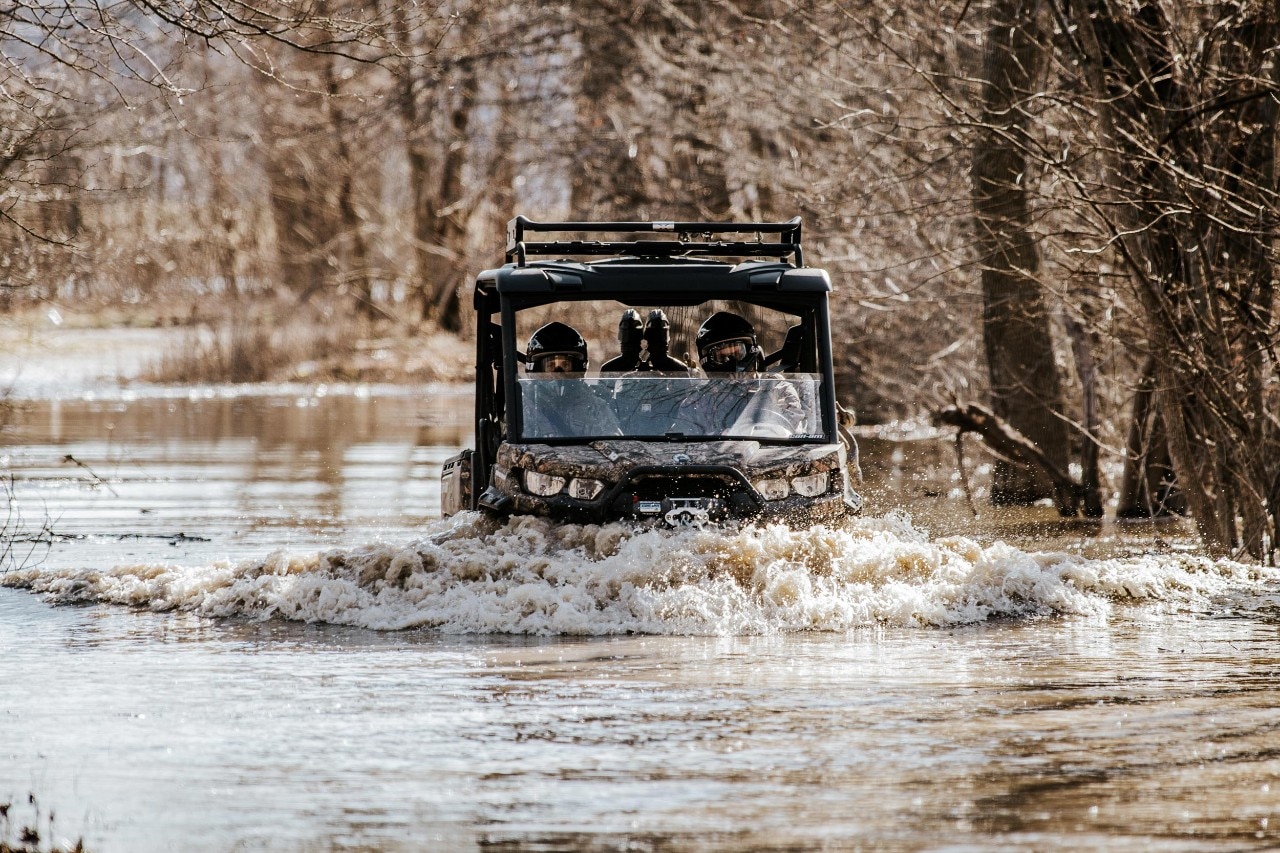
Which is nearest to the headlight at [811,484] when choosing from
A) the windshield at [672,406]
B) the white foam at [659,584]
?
the white foam at [659,584]

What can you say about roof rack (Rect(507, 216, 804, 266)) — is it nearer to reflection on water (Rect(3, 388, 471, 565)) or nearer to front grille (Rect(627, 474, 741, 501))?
front grille (Rect(627, 474, 741, 501))

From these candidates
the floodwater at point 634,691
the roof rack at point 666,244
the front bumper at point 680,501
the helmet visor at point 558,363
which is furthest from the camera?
the roof rack at point 666,244

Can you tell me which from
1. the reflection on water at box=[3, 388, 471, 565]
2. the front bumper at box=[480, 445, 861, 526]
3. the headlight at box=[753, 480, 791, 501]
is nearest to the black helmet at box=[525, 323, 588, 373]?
the front bumper at box=[480, 445, 861, 526]

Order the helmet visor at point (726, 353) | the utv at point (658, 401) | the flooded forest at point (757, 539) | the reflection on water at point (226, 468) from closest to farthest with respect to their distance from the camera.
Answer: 1. the flooded forest at point (757, 539)
2. the utv at point (658, 401)
3. the helmet visor at point (726, 353)
4. the reflection on water at point (226, 468)

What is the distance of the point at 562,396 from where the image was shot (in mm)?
13062

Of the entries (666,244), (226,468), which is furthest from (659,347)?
(226,468)

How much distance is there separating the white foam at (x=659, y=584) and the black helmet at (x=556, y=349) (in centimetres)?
117

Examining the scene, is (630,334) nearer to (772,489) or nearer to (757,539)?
(772,489)

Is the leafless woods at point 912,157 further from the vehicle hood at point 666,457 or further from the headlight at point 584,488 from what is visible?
the headlight at point 584,488

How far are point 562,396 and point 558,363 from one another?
1.19ft

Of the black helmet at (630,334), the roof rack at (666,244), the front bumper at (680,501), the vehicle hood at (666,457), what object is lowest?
the front bumper at (680,501)

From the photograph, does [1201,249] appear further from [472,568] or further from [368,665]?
[368,665]

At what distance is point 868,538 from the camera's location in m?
12.5

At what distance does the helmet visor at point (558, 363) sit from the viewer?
1333 cm
